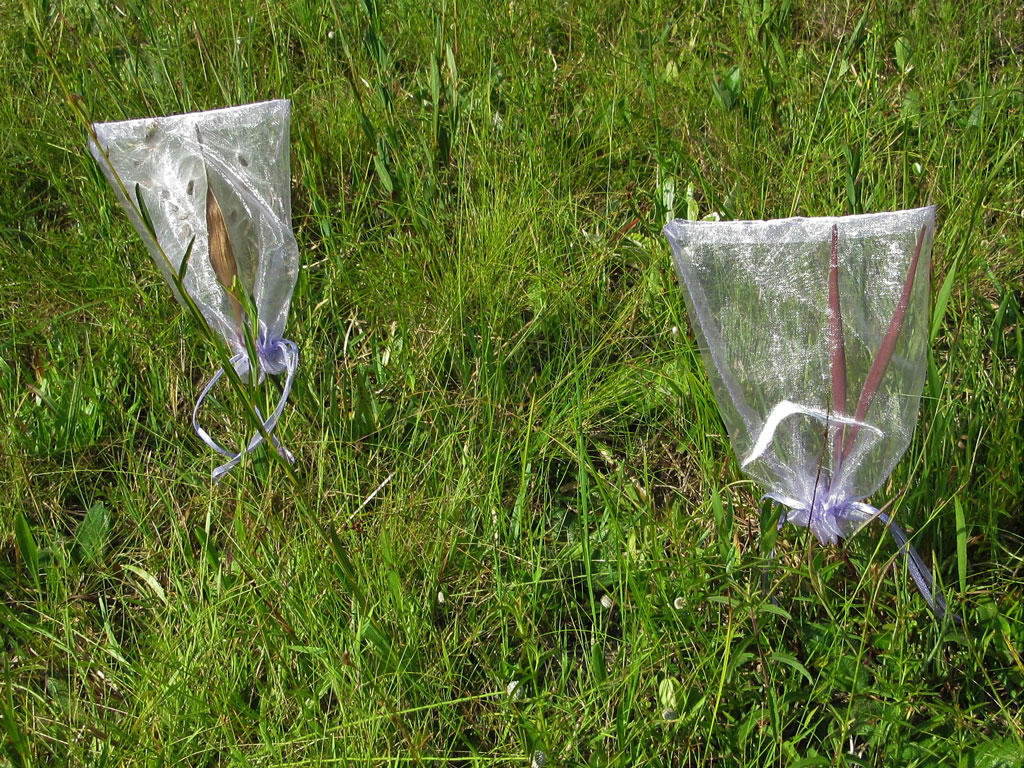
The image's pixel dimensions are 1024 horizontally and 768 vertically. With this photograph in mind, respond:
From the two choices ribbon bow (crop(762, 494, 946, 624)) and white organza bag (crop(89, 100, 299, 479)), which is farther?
white organza bag (crop(89, 100, 299, 479))

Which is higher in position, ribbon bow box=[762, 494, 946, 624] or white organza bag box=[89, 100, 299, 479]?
white organza bag box=[89, 100, 299, 479]

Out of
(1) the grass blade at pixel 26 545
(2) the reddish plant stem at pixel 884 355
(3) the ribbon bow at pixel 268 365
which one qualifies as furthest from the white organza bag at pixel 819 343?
(1) the grass blade at pixel 26 545

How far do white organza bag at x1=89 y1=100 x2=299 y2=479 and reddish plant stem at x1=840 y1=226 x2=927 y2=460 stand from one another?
0.85 m

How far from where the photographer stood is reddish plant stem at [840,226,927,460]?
1132 millimetres

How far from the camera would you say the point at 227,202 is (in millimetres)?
1492

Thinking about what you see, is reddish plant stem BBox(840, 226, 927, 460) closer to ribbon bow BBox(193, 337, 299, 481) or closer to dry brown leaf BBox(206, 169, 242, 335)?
ribbon bow BBox(193, 337, 299, 481)

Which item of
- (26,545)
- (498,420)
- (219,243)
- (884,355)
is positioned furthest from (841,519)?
(26,545)

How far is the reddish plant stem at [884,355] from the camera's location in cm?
113

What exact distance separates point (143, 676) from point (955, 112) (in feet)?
6.10

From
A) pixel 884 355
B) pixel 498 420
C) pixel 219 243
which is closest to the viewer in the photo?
pixel 884 355

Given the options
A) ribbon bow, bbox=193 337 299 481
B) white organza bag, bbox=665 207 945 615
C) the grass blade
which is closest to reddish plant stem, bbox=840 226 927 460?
white organza bag, bbox=665 207 945 615

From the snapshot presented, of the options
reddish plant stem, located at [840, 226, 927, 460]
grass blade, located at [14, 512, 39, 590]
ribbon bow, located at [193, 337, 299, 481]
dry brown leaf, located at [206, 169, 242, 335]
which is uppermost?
dry brown leaf, located at [206, 169, 242, 335]

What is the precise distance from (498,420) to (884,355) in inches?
25.7

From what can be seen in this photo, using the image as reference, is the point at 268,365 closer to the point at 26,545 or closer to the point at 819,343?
the point at 26,545
